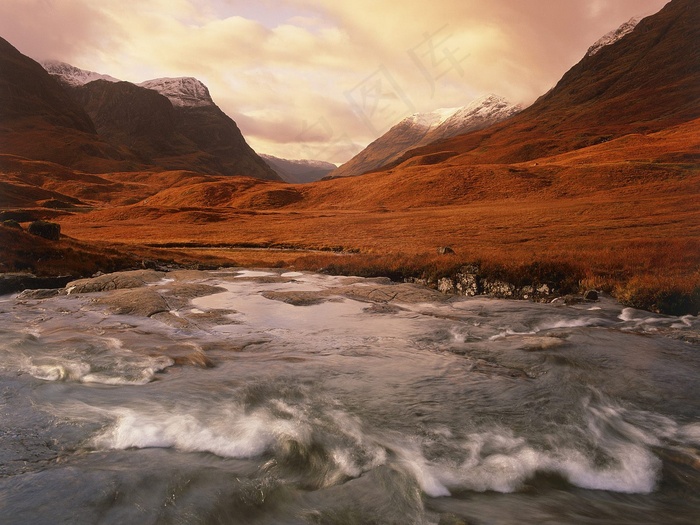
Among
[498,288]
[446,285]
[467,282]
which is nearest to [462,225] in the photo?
[446,285]

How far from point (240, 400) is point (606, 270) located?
2106 cm

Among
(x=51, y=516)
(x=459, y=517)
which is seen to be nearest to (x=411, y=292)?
(x=459, y=517)

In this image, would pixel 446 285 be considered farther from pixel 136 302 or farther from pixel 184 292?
pixel 136 302

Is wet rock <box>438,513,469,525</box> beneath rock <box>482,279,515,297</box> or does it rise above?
beneath

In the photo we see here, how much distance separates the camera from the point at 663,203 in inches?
2056

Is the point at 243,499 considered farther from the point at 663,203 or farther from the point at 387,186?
the point at 387,186

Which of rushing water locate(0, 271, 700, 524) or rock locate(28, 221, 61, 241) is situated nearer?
rushing water locate(0, 271, 700, 524)

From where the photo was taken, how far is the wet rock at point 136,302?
19.4 meters

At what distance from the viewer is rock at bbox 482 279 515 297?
23.5 metres

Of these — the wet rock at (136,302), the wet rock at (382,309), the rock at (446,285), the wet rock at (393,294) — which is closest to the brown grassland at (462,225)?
the rock at (446,285)

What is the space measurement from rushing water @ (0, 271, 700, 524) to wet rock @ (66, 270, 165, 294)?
7.31 meters

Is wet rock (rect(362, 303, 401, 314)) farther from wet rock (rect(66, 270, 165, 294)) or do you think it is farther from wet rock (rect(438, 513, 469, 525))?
wet rock (rect(66, 270, 165, 294))

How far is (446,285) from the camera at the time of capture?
84.2 feet

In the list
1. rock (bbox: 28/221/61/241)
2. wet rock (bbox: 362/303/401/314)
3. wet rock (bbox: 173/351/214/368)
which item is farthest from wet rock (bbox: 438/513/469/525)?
rock (bbox: 28/221/61/241)
